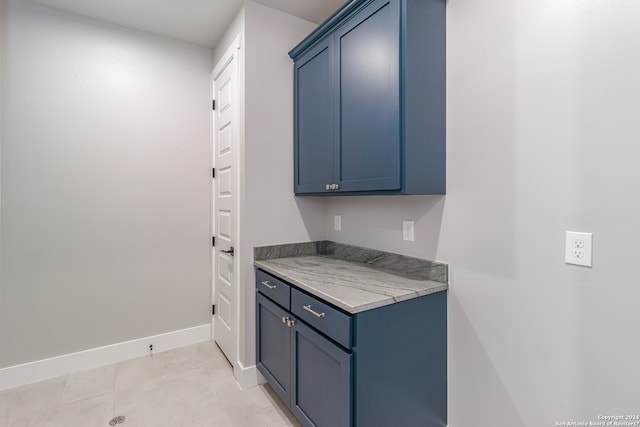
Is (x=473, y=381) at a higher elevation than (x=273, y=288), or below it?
below

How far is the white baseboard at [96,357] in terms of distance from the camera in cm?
217

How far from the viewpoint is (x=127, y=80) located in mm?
2510

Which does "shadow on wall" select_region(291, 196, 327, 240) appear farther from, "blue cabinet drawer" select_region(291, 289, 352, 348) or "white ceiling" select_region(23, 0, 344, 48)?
"white ceiling" select_region(23, 0, 344, 48)

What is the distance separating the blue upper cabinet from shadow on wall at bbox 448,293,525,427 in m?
0.69

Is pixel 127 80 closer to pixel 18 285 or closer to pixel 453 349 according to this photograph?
pixel 18 285

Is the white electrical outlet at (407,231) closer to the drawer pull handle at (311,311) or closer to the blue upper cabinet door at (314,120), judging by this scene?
the blue upper cabinet door at (314,120)

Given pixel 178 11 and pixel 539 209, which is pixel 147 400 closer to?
pixel 539 209

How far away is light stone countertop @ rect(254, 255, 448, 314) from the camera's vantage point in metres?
1.34

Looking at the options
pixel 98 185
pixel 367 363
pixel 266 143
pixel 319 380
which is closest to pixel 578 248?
pixel 367 363

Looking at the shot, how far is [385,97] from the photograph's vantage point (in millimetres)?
1488

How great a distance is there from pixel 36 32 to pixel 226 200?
1.78 metres

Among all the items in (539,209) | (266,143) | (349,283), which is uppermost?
(266,143)

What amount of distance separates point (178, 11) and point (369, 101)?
174 centimetres

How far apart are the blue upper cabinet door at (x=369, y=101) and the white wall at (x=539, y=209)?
0.34 meters
